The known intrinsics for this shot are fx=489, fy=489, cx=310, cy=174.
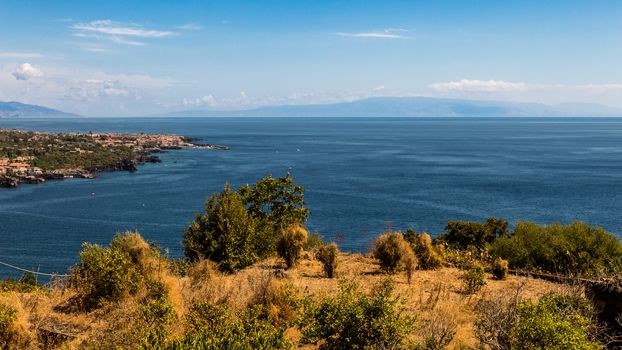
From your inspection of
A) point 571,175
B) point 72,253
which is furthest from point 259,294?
point 571,175

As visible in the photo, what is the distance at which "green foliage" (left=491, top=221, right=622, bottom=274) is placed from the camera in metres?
27.5

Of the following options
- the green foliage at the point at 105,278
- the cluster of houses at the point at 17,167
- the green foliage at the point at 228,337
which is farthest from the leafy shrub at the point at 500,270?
the cluster of houses at the point at 17,167

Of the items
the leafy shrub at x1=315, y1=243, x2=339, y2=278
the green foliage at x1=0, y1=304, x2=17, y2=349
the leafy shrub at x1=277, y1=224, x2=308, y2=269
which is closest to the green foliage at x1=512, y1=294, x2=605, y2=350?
the leafy shrub at x1=315, y1=243, x2=339, y2=278

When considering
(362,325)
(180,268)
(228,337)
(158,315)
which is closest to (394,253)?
(180,268)

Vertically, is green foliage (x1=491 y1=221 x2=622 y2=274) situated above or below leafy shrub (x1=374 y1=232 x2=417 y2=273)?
below

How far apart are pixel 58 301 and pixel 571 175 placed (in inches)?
4466

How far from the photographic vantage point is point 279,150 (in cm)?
17262

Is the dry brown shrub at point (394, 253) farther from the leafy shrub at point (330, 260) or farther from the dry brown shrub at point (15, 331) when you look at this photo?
the dry brown shrub at point (15, 331)

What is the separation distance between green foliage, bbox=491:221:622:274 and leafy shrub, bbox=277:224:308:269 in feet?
44.0

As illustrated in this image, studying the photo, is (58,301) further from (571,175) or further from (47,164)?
(47,164)

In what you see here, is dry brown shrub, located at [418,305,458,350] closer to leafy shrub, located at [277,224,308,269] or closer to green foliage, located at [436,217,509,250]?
leafy shrub, located at [277,224,308,269]

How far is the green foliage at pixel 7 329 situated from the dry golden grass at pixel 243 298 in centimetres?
29

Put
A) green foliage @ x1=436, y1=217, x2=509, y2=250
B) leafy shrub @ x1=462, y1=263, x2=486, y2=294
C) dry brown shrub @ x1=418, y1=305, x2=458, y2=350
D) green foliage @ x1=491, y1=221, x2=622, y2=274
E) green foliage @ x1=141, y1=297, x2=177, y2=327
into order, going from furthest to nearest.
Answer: green foliage @ x1=436, y1=217, x2=509, y2=250 → green foliage @ x1=491, y1=221, x2=622, y2=274 → leafy shrub @ x1=462, y1=263, x2=486, y2=294 → green foliage @ x1=141, y1=297, x2=177, y2=327 → dry brown shrub @ x1=418, y1=305, x2=458, y2=350

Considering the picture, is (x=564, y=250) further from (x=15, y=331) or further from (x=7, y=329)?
(x=7, y=329)
